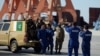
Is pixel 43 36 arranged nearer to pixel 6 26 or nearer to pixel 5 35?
pixel 5 35

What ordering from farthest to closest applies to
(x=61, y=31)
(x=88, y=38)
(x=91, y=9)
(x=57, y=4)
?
(x=91, y=9)
(x=57, y=4)
(x=61, y=31)
(x=88, y=38)

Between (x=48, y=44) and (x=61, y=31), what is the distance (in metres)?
0.96

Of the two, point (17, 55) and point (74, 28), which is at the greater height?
point (74, 28)

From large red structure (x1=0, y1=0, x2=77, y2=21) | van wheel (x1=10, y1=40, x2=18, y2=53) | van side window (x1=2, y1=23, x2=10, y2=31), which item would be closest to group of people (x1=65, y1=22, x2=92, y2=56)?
van wheel (x1=10, y1=40, x2=18, y2=53)

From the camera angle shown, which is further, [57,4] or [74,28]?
[57,4]

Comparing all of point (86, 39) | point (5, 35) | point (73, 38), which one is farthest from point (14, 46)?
point (86, 39)

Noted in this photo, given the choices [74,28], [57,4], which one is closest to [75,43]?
[74,28]

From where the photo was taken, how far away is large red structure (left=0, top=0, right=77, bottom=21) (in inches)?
3045

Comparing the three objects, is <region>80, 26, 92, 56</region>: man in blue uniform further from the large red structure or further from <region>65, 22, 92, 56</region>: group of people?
the large red structure

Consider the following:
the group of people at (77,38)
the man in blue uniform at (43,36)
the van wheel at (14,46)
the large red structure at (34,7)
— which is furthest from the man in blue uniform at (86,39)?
the large red structure at (34,7)

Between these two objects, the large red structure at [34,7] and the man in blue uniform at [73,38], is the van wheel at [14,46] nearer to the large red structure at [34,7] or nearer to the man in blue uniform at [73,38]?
the man in blue uniform at [73,38]

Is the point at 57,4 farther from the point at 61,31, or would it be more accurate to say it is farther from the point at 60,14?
the point at 61,31

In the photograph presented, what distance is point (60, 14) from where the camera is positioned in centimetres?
8038

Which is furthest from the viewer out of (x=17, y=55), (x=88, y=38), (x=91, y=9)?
(x=91, y=9)
